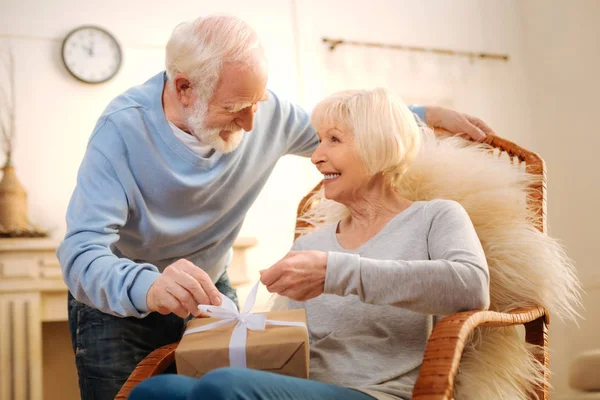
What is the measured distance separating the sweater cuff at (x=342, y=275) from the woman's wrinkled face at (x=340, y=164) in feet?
1.18

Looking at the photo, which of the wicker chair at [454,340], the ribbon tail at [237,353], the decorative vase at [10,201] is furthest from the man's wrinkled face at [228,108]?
the decorative vase at [10,201]

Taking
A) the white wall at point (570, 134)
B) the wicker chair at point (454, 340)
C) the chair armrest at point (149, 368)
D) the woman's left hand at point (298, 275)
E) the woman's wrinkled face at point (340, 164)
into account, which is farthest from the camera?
the white wall at point (570, 134)

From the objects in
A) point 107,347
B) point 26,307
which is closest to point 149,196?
point 107,347

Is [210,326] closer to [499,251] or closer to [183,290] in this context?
[183,290]

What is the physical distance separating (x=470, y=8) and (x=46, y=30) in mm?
2714

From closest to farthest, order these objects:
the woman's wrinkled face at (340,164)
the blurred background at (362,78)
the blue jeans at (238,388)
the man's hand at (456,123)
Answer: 1. the blue jeans at (238,388)
2. the woman's wrinkled face at (340,164)
3. the man's hand at (456,123)
4. the blurred background at (362,78)

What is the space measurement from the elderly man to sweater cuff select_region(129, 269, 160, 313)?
0.08 metres

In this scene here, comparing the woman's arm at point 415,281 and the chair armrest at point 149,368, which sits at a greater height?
the woman's arm at point 415,281

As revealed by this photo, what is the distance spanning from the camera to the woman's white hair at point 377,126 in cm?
148

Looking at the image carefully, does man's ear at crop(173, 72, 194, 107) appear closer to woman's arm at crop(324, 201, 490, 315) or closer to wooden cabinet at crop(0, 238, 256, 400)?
woman's arm at crop(324, 201, 490, 315)

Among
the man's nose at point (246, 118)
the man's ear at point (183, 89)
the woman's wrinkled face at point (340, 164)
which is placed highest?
the man's ear at point (183, 89)

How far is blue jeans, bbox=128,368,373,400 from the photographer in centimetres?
95

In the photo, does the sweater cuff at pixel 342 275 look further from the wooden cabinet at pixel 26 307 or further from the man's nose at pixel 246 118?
the wooden cabinet at pixel 26 307

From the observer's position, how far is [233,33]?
59.9 inches
